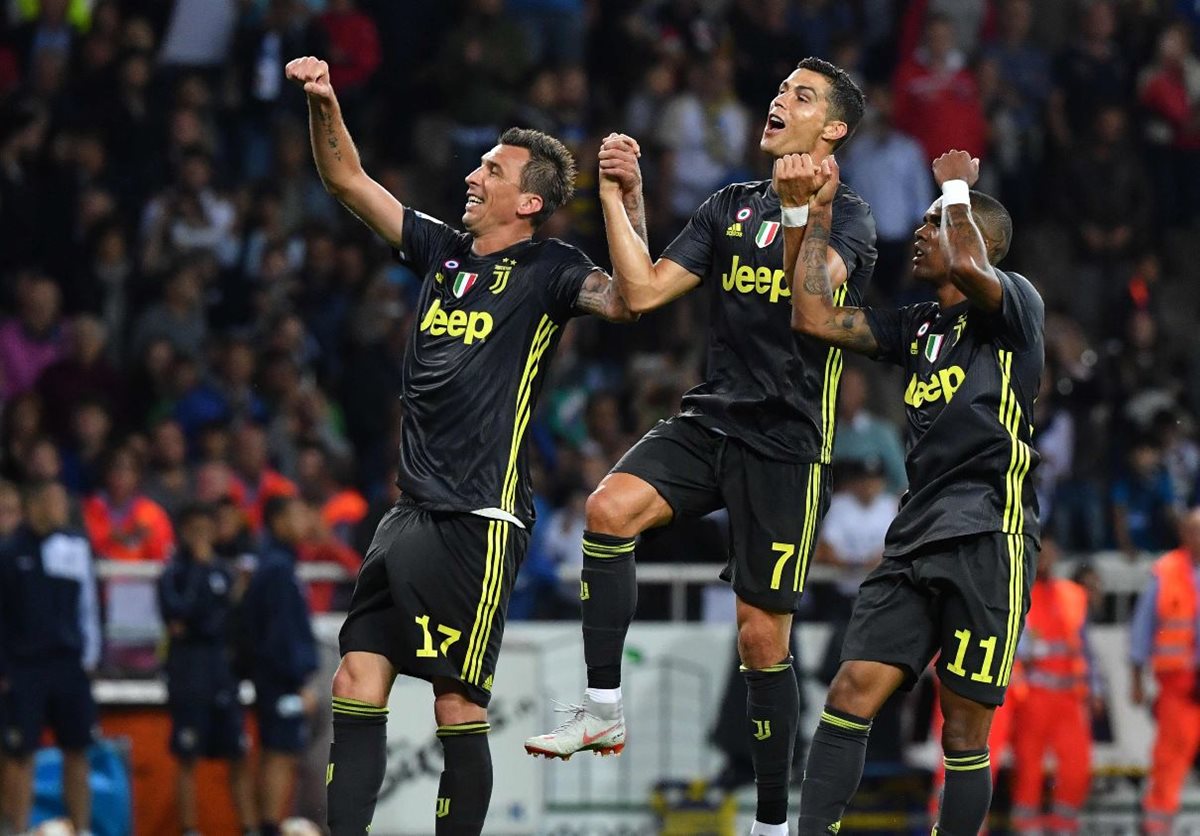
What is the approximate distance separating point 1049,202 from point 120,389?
7963 mm

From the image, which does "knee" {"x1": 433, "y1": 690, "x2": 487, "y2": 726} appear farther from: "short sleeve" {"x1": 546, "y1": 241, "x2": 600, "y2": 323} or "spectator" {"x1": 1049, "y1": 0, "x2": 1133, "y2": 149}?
"spectator" {"x1": 1049, "y1": 0, "x2": 1133, "y2": 149}

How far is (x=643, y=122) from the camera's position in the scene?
17594 mm

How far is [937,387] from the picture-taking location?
7875 mm

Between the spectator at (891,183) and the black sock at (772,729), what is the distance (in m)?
9.19

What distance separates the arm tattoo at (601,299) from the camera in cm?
789

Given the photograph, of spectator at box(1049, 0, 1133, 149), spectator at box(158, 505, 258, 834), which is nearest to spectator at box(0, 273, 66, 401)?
spectator at box(158, 505, 258, 834)

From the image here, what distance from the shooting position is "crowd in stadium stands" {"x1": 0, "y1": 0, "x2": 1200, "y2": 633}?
15.2 meters

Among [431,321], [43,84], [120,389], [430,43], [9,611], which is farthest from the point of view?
[430,43]

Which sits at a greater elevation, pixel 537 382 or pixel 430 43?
pixel 430 43

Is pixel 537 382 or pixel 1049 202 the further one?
pixel 1049 202

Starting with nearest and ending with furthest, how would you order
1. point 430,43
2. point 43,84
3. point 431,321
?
point 431,321
point 43,84
point 430,43

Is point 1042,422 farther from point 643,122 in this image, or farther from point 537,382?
point 537,382

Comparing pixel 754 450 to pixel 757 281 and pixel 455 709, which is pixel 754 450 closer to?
pixel 757 281

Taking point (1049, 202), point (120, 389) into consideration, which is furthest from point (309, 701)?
point (1049, 202)
